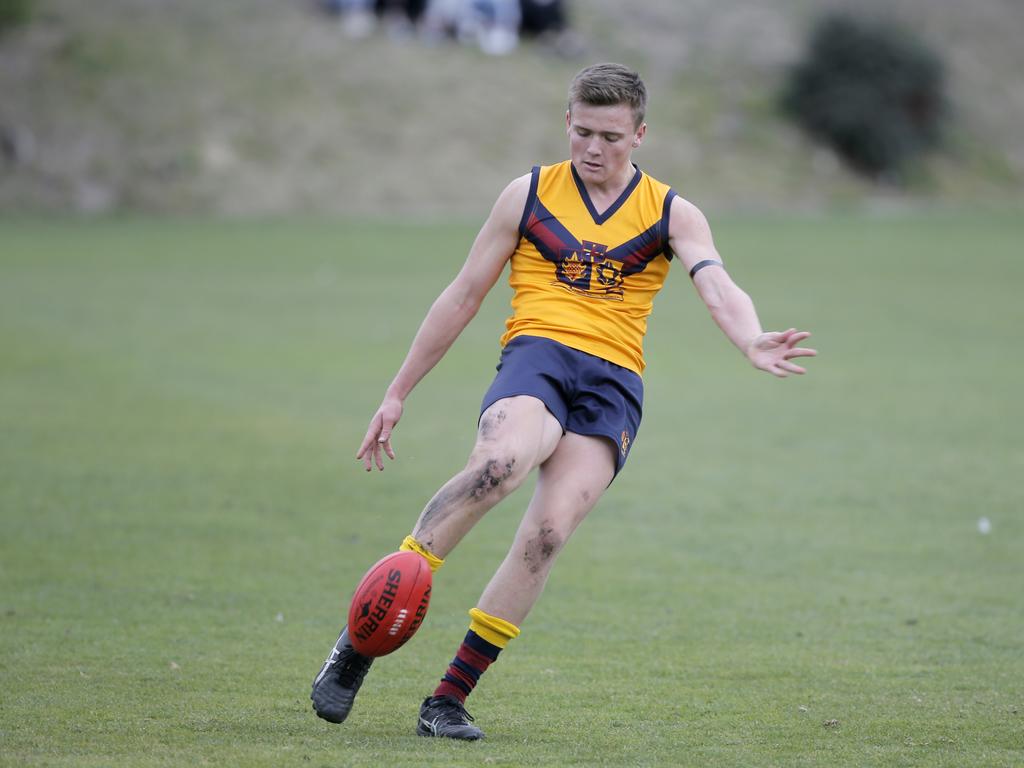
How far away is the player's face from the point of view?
18.9 feet

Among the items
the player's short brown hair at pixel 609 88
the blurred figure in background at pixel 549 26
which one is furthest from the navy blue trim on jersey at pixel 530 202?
the blurred figure in background at pixel 549 26

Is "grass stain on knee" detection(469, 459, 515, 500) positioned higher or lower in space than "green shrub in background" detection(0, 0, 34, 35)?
higher

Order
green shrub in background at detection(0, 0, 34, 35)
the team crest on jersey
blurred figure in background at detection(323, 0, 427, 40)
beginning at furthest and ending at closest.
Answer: blurred figure in background at detection(323, 0, 427, 40), green shrub in background at detection(0, 0, 34, 35), the team crest on jersey

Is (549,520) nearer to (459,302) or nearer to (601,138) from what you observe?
(459,302)

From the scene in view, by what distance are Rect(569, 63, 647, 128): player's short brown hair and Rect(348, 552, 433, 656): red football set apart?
6.43ft

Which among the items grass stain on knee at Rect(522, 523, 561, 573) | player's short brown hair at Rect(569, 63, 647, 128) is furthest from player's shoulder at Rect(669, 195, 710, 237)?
grass stain on knee at Rect(522, 523, 561, 573)

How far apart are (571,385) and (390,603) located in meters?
1.15

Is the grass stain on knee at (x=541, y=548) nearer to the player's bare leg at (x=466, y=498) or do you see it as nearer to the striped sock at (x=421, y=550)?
the player's bare leg at (x=466, y=498)

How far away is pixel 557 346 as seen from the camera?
5.75m

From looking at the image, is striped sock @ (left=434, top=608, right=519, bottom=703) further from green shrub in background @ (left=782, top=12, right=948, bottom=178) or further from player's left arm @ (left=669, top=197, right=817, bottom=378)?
green shrub in background @ (left=782, top=12, right=948, bottom=178)

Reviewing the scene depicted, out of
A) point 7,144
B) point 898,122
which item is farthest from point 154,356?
point 898,122

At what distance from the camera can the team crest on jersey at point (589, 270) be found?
586 cm

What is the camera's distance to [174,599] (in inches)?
312

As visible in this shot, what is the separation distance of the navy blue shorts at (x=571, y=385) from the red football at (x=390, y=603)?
2.43 ft
